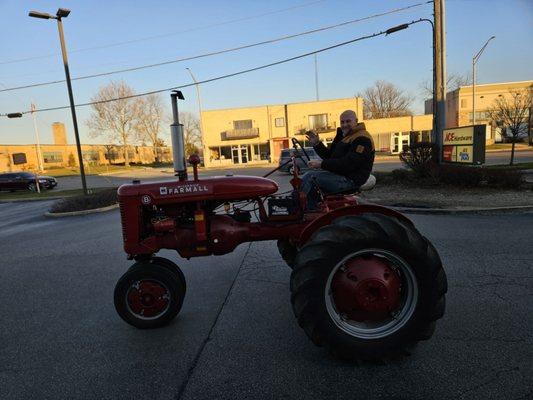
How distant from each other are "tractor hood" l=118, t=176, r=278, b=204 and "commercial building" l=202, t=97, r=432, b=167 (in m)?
42.3

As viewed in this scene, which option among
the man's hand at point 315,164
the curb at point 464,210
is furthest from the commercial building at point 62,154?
the man's hand at point 315,164

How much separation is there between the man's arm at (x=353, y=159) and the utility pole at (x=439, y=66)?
439 inches

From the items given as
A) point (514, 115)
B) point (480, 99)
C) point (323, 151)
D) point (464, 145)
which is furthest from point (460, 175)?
point (480, 99)

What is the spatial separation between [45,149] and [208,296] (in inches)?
2892

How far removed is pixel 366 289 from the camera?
2750 mm

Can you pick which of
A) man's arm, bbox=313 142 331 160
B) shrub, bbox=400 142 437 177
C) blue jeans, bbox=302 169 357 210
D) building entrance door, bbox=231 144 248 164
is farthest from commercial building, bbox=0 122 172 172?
blue jeans, bbox=302 169 357 210

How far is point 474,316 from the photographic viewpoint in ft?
11.0

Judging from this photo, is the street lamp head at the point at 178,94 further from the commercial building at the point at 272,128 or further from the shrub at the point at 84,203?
the commercial building at the point at 272,128

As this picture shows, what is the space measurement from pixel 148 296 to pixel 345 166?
2212 mm

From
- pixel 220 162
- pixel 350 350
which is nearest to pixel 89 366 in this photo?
pixel 350 350

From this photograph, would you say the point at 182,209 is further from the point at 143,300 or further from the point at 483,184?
the point at 483,184

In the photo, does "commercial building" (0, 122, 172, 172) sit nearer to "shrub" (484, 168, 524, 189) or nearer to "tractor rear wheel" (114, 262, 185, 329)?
"shrub" (484, 168, 524, 189)

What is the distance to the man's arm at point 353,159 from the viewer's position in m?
3.53

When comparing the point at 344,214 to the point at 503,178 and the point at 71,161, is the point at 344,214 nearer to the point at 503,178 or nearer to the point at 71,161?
the point at 503,178
